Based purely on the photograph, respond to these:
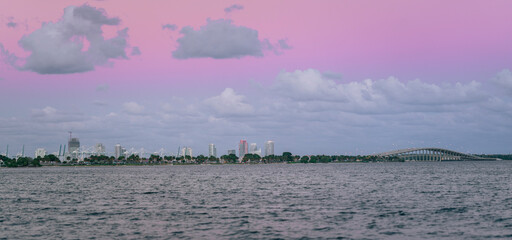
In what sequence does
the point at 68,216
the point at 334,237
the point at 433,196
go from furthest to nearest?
the point at 433,196, the point at 68,216, the point at 334,237

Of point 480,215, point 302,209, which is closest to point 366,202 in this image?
point 302,209

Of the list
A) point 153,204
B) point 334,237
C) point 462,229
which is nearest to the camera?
point 334,237

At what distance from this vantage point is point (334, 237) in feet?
157

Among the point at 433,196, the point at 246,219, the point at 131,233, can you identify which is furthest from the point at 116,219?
the point at 433,196

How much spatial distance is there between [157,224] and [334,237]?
2067cm

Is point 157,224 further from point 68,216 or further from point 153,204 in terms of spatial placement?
point 153,204

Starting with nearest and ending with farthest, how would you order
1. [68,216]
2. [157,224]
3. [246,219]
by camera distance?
[157,224] → [246,219] → [68,216]

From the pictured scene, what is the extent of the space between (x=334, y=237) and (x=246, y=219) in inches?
614

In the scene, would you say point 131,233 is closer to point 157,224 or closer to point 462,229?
point 157,224

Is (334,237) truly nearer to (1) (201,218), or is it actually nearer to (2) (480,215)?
(1) (201,218)

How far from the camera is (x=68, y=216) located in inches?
2566

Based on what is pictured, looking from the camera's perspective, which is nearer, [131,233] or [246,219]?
[131,233]

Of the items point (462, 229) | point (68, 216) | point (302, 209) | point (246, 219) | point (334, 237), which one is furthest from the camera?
point (302, 209)

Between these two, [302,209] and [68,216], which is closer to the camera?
[68,216]
